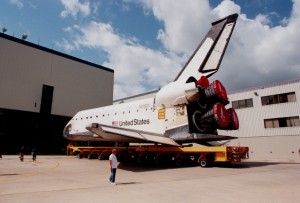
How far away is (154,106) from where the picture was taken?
650 inches

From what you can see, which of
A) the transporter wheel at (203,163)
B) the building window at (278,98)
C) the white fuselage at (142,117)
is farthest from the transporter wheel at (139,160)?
the building window at (278,98)

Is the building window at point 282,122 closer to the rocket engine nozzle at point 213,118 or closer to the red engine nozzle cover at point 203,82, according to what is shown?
the rocket engine nozzle at point 213,118

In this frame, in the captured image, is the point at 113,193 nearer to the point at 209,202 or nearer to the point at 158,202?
the point at 158,202

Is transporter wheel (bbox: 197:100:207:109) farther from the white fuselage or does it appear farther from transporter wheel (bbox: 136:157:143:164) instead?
transporter wheel (bbox: 136:157:143:164)

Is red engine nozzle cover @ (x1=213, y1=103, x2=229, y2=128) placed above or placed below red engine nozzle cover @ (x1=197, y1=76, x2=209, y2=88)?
below

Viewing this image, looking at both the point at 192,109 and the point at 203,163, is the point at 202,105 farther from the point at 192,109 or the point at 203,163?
the point at 203,163

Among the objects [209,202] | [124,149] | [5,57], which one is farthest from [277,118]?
[5,57]

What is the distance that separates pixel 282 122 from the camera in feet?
86.2

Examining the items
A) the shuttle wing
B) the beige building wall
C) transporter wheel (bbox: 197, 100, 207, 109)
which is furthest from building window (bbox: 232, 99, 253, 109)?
the beige building wall

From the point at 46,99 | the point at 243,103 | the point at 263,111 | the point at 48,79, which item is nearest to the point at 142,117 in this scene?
the point at 263,111

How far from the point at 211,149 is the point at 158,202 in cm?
912

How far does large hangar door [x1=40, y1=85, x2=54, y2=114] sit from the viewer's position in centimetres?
2991

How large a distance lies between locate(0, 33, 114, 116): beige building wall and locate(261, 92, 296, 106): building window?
21.5 m

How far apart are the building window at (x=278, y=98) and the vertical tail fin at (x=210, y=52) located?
1455cm
